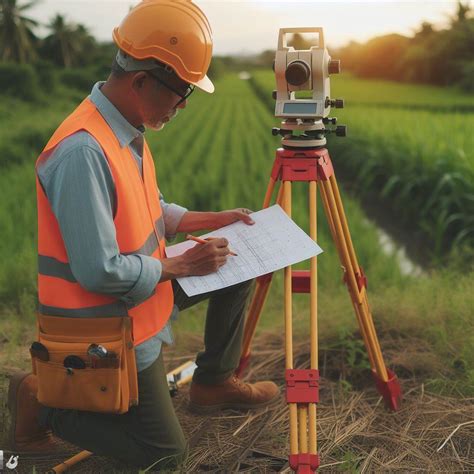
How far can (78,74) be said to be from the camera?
18.6 meters

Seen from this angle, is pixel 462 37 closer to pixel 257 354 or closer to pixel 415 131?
pixel 415 131

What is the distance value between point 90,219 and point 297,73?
0.89 meters

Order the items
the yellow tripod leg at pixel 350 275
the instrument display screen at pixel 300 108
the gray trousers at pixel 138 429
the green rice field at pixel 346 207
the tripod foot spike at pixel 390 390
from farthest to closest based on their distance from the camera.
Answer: the green rice field at pixel 346 207
the tripod foot spike at pixel 390 390
the yellow tripod leg at pixel 350 275
the instrument display screen at pixel 300 108
the gray trousers at pixel 138 429

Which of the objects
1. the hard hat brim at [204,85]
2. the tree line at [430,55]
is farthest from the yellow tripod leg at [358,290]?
the tree line at [430,55]

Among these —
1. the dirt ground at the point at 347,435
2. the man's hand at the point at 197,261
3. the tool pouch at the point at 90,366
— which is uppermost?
the man's hand at the point at 197,261

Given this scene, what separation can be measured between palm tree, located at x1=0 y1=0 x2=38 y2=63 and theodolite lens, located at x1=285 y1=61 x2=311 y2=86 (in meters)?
22.9

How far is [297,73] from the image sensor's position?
2.52 meters

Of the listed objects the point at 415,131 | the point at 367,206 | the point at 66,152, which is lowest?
the point at 367,206

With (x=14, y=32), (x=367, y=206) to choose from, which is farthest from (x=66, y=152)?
(x=14, y=32)

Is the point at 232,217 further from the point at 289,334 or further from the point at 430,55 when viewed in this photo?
the point at 430,55

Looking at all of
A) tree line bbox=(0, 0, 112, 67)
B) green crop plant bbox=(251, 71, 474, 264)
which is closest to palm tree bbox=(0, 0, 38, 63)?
tree line bbox=(0, 0, 112, 67)

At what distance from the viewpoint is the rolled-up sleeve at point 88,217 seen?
6.88 ft

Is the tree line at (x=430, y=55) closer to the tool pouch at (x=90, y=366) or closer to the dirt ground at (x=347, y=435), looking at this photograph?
the dirt ground at (x=347, y=435)

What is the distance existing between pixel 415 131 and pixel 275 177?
6.25 metres
